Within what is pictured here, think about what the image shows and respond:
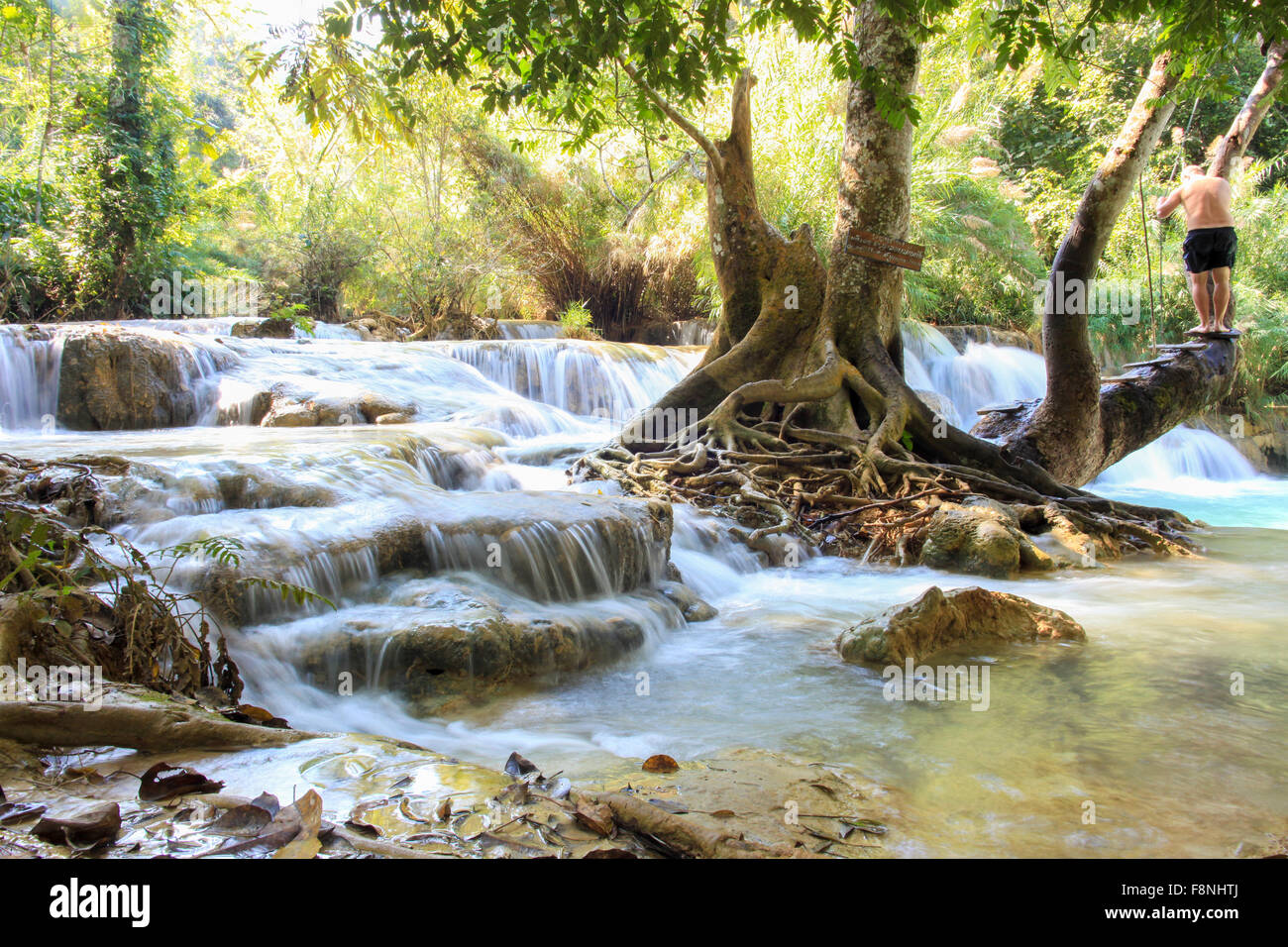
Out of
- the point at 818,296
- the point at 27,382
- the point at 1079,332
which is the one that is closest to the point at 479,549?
the point at 818,296

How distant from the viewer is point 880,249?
8703 mm

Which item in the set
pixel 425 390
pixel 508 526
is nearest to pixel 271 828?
pixel 508 526

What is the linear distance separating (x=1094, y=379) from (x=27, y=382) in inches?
466

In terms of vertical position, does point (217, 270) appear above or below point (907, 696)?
above

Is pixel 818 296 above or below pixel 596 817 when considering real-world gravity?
above

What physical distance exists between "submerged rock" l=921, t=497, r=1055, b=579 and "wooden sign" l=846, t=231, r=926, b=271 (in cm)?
305

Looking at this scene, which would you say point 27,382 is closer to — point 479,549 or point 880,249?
point 479,549

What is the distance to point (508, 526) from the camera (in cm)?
525

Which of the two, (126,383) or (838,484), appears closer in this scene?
(838,484)

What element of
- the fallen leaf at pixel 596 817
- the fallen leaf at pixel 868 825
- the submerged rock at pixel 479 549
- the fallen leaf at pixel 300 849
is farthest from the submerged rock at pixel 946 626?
the fallen leaf at pixel 300 849

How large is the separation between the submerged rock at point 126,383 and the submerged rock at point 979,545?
27.8 ft

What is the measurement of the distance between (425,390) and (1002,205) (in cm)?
1421

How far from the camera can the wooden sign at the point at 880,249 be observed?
8703mm
